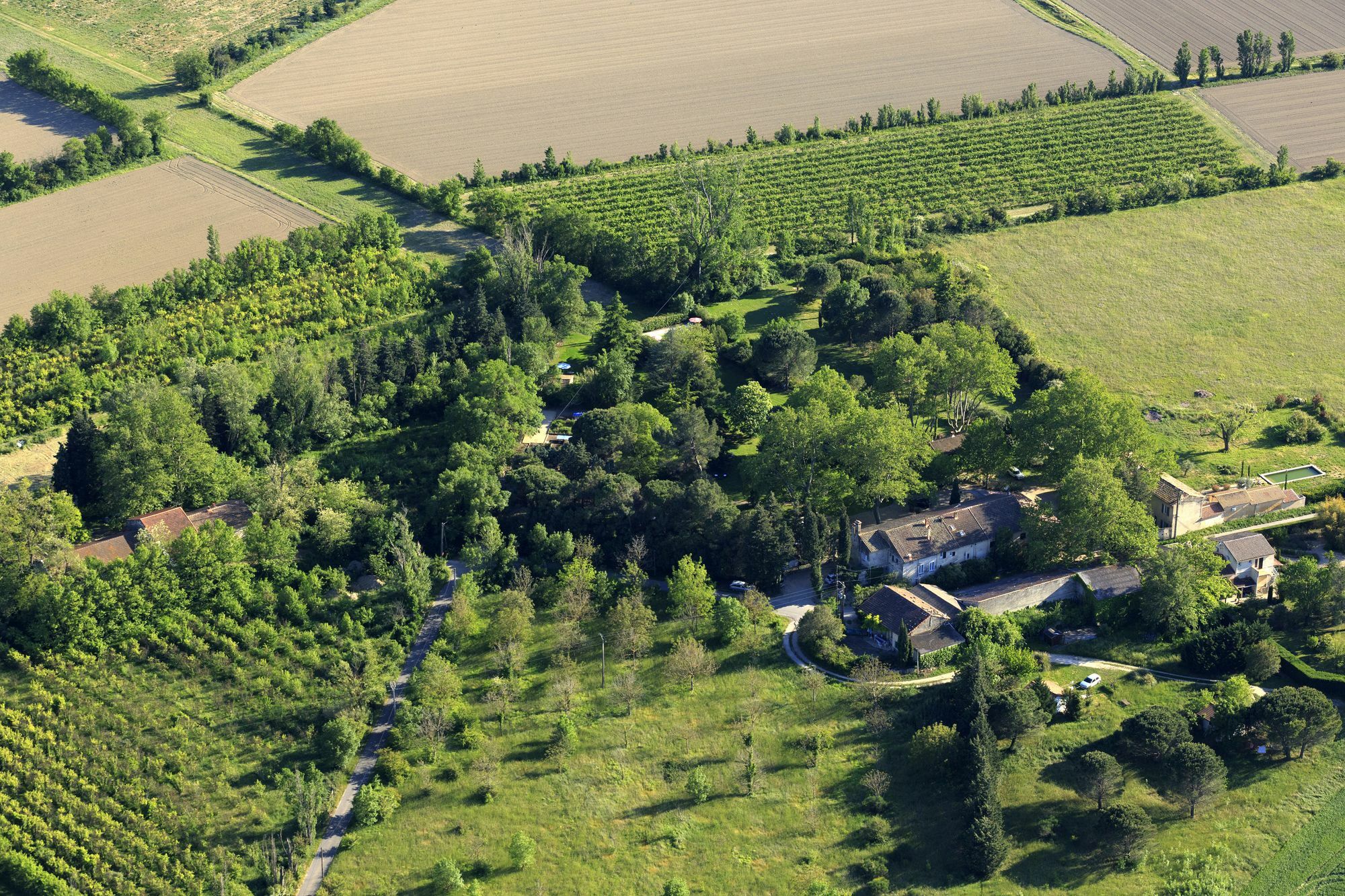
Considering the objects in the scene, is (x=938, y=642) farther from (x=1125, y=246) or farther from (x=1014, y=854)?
(x=1125, y=246)

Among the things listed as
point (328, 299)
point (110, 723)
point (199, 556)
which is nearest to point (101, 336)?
point (328, 299)

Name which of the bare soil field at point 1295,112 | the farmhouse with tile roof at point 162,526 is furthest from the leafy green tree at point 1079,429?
the bare soil field at point 1295,112

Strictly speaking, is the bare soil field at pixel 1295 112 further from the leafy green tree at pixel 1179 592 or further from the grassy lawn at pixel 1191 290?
the leafy green tree at pixel 1179 592

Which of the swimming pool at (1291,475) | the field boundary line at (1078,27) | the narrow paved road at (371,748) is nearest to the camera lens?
the narrow paved road at (371,748)

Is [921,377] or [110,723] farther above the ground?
[921,377]

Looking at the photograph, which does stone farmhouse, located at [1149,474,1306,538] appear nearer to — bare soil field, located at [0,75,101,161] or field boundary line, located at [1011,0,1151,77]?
field boundary line, located at [1011,0,1151,77]
